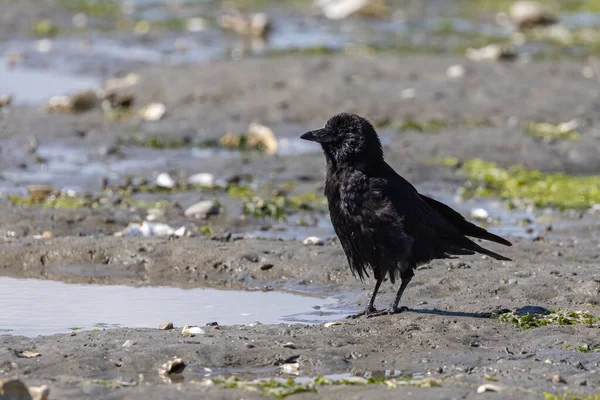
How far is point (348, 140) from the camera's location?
7266mm

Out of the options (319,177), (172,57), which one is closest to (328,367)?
(319,177)

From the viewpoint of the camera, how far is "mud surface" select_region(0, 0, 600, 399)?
6.00 metres

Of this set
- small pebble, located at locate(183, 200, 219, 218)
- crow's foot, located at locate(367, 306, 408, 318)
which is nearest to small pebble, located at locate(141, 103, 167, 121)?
small pebble, located at locate(183, 200, 219, 218)

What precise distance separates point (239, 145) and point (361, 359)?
7417 mm

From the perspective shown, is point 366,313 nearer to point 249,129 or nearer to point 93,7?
point 249,129

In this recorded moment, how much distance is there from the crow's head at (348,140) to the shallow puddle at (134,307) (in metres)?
1.06

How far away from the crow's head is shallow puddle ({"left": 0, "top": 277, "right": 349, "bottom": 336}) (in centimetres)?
106

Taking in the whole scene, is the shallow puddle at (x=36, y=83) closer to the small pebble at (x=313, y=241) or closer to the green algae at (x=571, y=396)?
the small pebble at (x=313, y=241)

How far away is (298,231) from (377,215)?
2.88 metres

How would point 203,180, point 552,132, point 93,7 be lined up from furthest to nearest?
point 93,7 < point 552,132 < point 203,180

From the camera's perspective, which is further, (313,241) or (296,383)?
(313,241)

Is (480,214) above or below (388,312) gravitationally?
below

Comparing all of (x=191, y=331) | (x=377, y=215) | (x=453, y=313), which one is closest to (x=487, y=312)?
(x=453, y=313)

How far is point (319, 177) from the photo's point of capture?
468 inches
